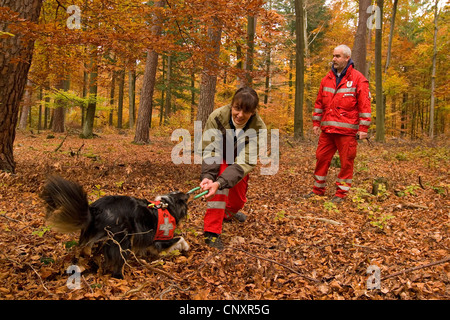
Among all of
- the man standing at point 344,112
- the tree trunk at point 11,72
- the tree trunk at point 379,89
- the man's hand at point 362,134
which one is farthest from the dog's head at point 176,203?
the tree trunk at point 379,89

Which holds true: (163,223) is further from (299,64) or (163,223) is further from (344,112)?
(299,64)

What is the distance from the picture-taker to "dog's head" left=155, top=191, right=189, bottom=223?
2.95 meters

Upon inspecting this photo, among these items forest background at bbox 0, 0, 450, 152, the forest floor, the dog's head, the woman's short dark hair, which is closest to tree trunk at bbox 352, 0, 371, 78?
forest background at bbox 0, 0, 450, 152

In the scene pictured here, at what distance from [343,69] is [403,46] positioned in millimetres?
20933

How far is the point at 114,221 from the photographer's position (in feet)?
7.93

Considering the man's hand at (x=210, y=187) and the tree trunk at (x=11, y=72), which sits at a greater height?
the tree trunk at (x=11, y=72)

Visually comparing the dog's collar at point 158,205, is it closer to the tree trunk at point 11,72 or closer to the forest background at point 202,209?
the forest background at point 202,209

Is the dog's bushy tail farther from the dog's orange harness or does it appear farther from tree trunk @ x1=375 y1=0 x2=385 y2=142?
tree trunk @ x1=375 y1=0 x2=385 y2=142

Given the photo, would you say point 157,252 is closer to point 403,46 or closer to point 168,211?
point 168,211

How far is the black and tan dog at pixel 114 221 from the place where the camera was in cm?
215

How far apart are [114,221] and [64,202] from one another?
1.47 feet

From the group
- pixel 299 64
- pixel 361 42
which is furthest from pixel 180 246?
pixel 299 64

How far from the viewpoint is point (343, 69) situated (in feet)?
15.6
